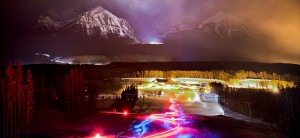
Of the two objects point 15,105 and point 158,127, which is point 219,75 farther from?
point 15,105

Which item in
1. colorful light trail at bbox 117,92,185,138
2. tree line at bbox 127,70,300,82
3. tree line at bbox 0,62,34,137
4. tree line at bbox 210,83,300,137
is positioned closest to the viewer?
colorful light trail at bbox 117,92,185,138

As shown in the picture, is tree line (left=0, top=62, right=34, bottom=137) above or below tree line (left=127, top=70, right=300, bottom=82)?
below

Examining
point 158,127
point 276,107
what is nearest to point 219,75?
point 276,107

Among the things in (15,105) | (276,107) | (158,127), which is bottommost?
(158,127)

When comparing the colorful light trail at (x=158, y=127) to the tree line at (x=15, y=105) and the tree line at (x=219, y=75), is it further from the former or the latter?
the tree line at (x=219, y=75)

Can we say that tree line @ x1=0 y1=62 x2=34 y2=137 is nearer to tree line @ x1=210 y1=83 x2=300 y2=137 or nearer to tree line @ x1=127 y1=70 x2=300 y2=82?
tree line @ x1=210 y1=83 x2=300 y2=137

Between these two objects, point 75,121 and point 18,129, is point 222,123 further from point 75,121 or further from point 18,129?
point 18,129

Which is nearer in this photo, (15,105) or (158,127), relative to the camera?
(158,127)

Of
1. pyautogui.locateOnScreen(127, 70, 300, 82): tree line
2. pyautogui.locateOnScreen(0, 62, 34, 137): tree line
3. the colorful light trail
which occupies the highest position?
pyautogui.locateOnScreen(127, 70, 300, 82): tree line

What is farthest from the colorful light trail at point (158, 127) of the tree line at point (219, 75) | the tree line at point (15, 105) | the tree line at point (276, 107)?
the tree line at point (219, 75)

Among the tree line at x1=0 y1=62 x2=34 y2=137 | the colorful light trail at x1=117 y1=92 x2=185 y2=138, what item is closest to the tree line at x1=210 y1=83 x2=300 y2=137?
the colorful light trail at x1=117 y1=92 x2=185 y2=138

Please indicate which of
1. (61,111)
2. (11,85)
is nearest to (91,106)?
(61,111)
